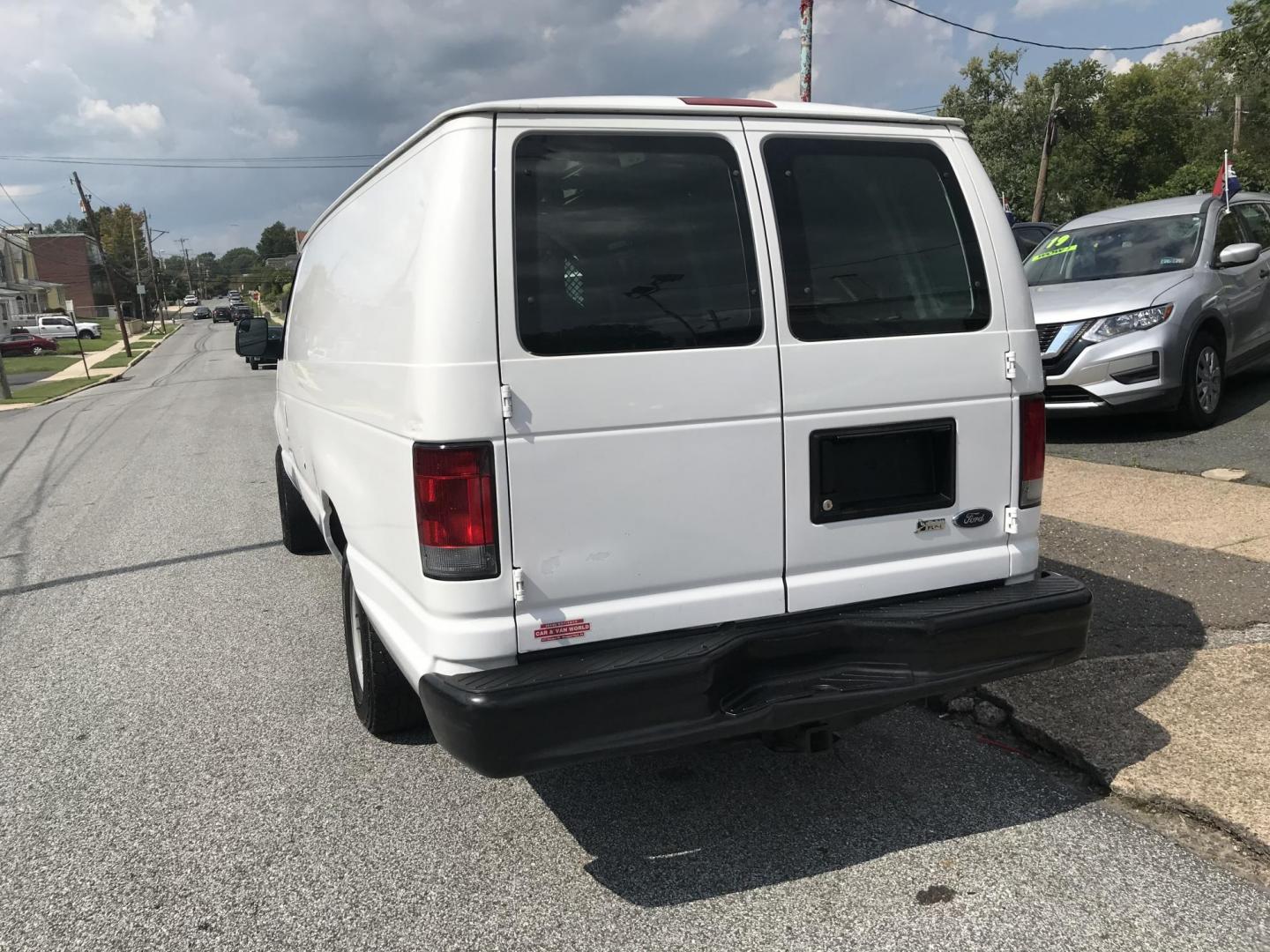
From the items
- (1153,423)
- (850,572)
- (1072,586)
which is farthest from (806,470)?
(1153,423)

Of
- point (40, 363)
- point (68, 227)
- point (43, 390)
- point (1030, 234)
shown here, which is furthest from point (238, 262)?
point (1030, 234)

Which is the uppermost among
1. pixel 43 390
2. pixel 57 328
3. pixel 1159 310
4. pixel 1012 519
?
pixel 1159 310

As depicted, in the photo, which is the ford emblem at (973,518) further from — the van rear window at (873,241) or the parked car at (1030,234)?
the parked car at (1030,234)

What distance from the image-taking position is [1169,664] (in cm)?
421

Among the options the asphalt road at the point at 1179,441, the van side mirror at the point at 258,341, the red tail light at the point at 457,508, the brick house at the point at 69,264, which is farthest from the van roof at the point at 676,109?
the brick house at the point at 69,264

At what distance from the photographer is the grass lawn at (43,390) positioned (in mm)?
25484

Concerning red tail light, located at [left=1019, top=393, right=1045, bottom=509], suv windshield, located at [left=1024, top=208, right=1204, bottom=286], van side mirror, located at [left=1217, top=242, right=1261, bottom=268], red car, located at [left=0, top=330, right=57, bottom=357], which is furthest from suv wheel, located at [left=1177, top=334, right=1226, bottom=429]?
red car, located at [left=0, top=330, right=57, bottom=357]

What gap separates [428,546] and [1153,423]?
318 inches

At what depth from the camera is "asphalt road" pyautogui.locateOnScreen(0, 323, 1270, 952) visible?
9.04 ft

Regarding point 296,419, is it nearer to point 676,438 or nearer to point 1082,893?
point 676,438

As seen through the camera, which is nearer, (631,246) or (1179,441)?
(631,246)

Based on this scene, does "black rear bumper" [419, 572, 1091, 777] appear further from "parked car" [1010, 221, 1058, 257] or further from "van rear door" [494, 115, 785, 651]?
"parked car" [1010, 221, 1058, 257]

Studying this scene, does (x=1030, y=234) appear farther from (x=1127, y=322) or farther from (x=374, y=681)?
(x=374, y=681)

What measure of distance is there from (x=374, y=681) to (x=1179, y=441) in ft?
23.6
